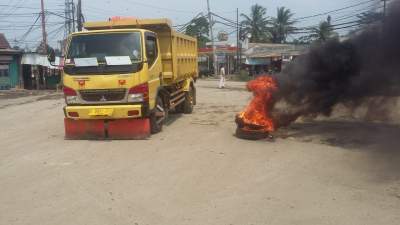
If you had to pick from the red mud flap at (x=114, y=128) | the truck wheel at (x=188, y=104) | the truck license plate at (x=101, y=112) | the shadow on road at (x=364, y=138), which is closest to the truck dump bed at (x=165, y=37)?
the truck wheel at (x=188, y=104)

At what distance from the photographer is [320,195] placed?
6.64 m

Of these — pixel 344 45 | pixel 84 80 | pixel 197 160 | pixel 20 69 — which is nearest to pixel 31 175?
pixel 197 160

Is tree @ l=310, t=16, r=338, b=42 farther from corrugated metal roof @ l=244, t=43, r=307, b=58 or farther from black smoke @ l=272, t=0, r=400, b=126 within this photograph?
corrugated metal roof @ l=244, t=43, r=307, b=58

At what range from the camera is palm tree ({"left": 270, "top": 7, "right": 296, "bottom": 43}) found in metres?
68.2

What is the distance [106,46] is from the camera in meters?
11.5

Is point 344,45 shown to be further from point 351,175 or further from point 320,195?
point 320,195

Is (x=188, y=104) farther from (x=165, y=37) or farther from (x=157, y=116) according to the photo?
(x=157, y=116)

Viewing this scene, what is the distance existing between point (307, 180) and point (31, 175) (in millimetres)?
4426

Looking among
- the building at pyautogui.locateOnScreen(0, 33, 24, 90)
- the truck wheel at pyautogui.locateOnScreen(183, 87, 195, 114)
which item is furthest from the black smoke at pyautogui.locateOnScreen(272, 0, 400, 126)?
the building at pyautogui.locateOnScreen(0, 33, 24, 90)

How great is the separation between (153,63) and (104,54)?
1.22 meters

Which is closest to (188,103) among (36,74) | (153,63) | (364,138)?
(153,63)

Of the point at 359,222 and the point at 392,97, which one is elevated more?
the point at 392,97

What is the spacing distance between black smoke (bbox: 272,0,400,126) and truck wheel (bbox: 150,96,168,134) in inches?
113

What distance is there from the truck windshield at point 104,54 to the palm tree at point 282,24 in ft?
187
